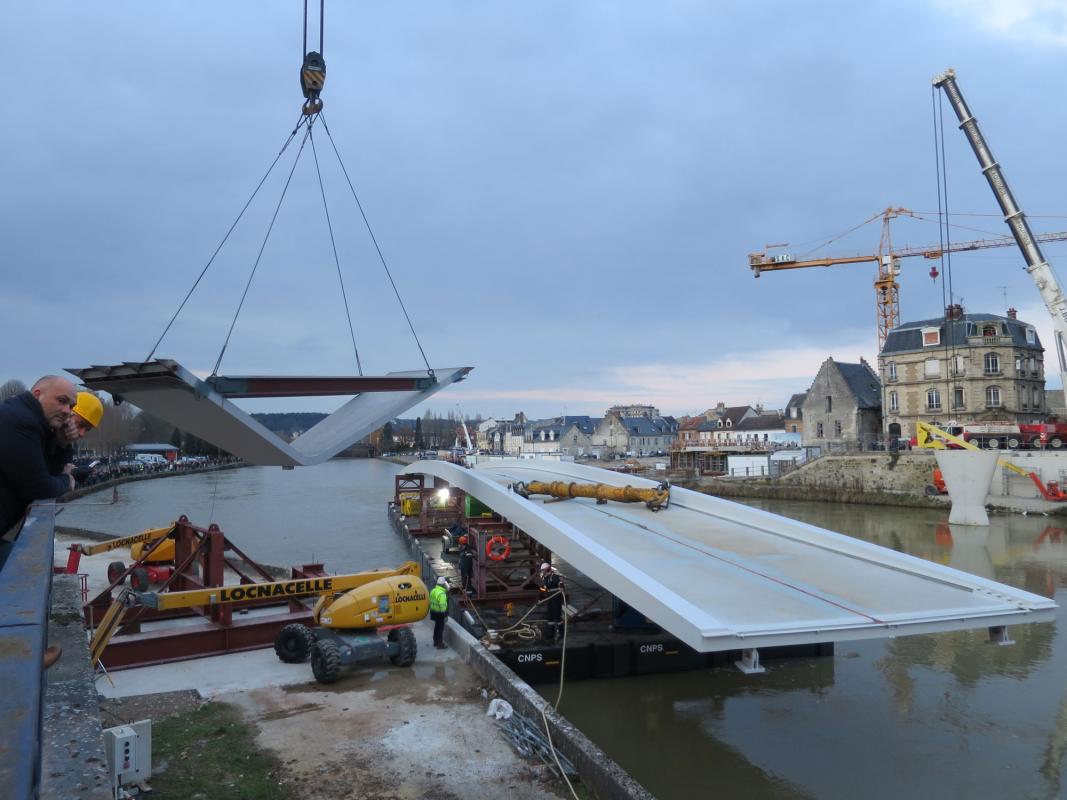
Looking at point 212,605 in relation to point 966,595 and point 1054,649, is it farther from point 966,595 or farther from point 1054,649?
point 1054,649

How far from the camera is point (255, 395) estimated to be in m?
12.6

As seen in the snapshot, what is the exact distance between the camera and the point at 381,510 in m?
47.5

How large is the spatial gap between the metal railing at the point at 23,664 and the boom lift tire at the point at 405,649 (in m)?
10.3

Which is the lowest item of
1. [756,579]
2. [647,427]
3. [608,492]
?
[756,579]

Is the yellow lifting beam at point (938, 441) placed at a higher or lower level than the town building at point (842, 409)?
lower

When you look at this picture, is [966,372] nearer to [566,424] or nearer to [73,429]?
[73,429]

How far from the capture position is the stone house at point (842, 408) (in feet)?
179

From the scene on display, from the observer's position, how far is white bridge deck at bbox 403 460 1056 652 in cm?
902

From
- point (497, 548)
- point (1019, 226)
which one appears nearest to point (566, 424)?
point (1019, 226)

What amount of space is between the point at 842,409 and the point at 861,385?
2911 mm

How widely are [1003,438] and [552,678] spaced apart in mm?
39969

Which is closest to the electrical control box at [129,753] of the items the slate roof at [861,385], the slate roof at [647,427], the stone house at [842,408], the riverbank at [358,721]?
the riverbank at [358,721]

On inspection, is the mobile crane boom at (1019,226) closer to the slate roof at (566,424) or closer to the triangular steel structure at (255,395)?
the triangular steel structure at (255,395)

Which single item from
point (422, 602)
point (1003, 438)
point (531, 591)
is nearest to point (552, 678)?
point (422, 602)
